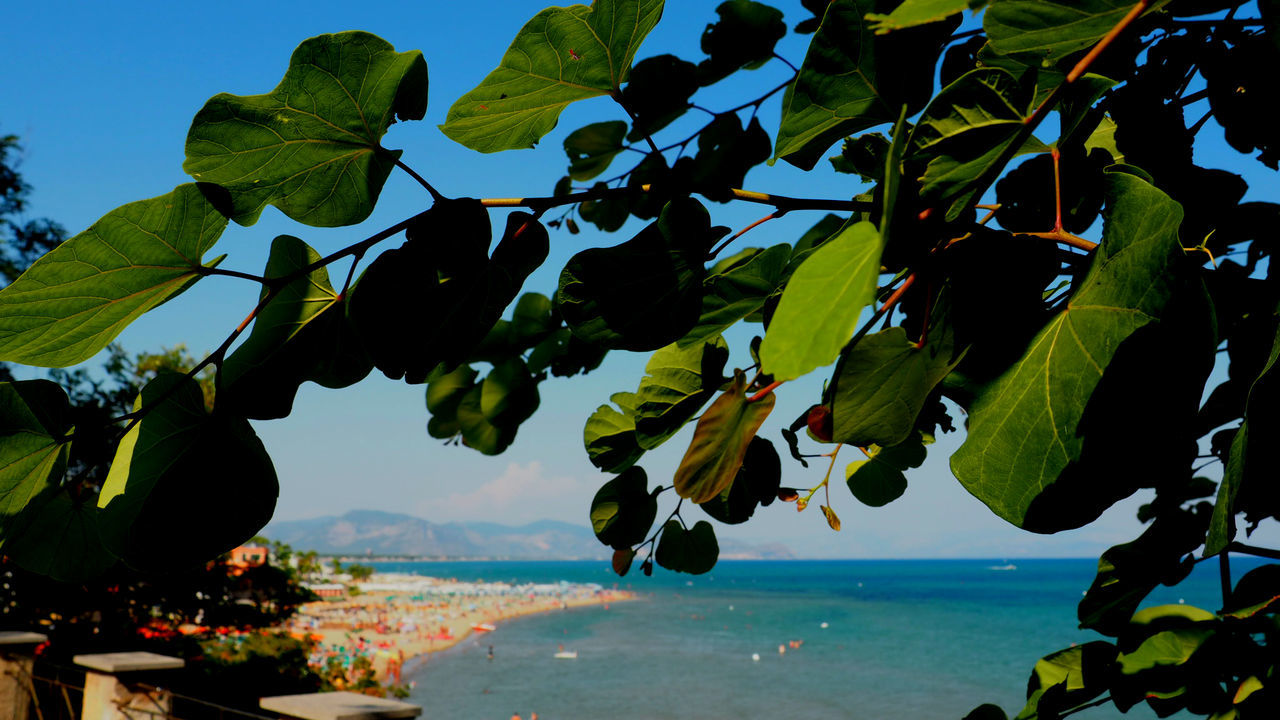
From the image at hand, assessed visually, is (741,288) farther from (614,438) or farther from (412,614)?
(412,614)

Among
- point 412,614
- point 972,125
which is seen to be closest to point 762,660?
point 412,614

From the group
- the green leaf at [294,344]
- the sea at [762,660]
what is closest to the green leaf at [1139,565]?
the green leaf at [294,344]

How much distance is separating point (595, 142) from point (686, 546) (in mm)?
476

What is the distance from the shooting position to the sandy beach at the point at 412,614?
2478 centimetres

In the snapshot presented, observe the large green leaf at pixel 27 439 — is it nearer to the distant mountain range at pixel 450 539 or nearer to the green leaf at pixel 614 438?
the green leaf at pixel 614 438

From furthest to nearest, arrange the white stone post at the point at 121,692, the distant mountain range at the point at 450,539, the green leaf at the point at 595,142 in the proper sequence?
the distant mountain range at the point at 450,539, the white stone post at the point at 121,692, the green leaf at the point at 595,142

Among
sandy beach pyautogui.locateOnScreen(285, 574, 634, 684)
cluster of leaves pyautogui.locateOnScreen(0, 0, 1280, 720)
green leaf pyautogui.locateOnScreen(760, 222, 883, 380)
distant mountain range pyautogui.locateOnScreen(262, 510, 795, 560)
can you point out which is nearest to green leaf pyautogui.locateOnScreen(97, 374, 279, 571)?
cluster of leaves pyautogui.locateOnScreen(0, 0, 1280, 720)

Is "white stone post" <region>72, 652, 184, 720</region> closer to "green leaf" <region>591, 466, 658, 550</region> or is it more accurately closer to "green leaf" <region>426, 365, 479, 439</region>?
"green leaf" <region>426, 365, 479, 439</region>

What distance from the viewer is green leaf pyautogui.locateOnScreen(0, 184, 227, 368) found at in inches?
17.9

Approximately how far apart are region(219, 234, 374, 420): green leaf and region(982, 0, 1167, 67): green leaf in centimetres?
41

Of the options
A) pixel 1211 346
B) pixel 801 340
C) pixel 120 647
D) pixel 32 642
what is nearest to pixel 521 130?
pixel 801 340

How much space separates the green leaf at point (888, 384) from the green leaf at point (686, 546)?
1.58ft

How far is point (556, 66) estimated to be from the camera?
1.62ft

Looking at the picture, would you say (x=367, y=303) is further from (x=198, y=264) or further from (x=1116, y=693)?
(x=1116, y=693)
